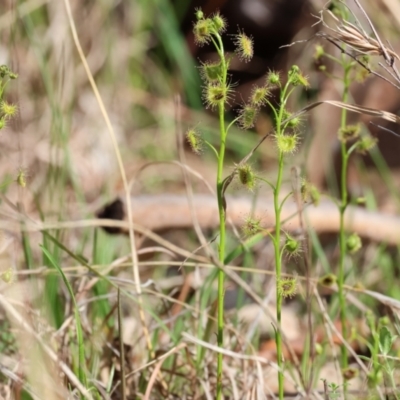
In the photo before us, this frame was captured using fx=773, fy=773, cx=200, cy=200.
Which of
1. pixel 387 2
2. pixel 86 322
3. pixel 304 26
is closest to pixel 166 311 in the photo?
pixel 86 322

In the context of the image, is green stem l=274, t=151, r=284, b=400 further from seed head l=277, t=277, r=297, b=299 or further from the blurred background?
the blurred background

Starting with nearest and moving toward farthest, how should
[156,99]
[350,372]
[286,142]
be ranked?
[286,142]
[350,372]
[156,99]

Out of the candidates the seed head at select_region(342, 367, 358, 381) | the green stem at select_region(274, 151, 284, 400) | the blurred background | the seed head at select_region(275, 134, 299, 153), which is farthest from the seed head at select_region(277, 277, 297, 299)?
the blurred background

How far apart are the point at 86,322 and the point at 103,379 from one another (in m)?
0.12

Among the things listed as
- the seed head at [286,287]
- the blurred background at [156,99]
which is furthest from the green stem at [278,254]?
the blurred background at [156,99]

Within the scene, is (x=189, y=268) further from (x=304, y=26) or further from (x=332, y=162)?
(x=304, y=26)

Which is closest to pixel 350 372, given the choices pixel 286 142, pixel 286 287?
pixel 286 287

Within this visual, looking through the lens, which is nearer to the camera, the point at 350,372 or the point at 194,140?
the point at 194,140

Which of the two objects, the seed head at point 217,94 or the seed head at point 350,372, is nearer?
the seed head at point 217,94

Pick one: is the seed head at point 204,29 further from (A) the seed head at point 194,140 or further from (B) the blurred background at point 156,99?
(B) the blurred background at point 156,99

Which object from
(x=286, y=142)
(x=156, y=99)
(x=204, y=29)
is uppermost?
(x=204, y=29)

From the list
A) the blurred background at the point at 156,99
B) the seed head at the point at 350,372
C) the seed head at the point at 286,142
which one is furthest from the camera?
the blurred background at the point at 156,99

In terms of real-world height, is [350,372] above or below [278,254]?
below

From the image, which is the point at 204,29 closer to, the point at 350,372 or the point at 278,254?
the point at 278,254
